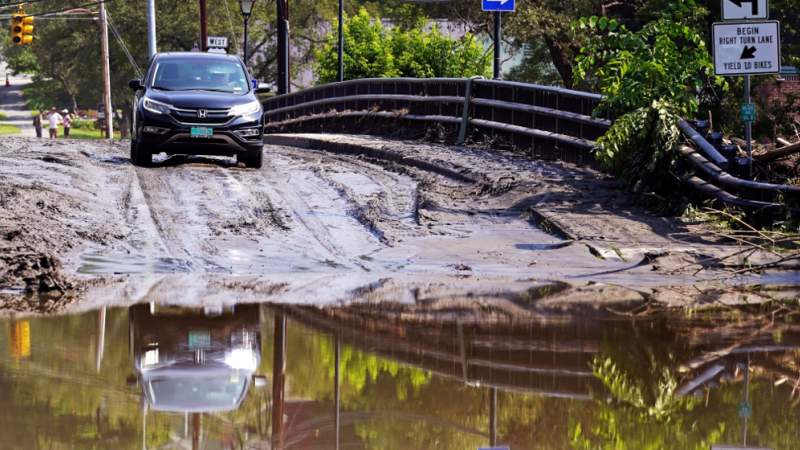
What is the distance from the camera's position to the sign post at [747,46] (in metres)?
14.1

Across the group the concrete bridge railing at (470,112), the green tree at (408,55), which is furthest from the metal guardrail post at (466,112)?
the green tree at (408,55)

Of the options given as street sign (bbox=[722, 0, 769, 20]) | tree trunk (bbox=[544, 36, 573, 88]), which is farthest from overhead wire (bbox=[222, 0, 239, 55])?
street sign (bbox=[722, 0, 769, 20])

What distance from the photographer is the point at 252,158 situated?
19.9 m

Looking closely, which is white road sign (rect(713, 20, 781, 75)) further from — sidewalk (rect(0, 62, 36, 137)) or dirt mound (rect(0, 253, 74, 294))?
sidewalk (rect(0, 62, 36, 137))

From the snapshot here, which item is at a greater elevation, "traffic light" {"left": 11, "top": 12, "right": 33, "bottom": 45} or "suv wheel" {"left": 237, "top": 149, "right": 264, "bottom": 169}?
"traffic light" {"left": 11, "top": 12, "right": 33, "bottom": 45}

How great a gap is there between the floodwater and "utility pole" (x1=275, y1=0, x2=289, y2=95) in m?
28.9

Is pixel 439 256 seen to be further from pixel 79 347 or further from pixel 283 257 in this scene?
pixel 79 347

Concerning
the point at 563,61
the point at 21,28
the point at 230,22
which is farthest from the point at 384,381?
the point at 230,22

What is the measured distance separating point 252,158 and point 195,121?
0.99m

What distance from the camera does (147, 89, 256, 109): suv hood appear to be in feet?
64.6

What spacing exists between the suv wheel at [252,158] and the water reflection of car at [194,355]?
33.9 ft

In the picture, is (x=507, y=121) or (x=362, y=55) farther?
(x=362, y=55)

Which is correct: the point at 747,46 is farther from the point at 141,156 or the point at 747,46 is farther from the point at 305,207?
the point at 141,156

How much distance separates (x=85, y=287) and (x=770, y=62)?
7.50 meters
